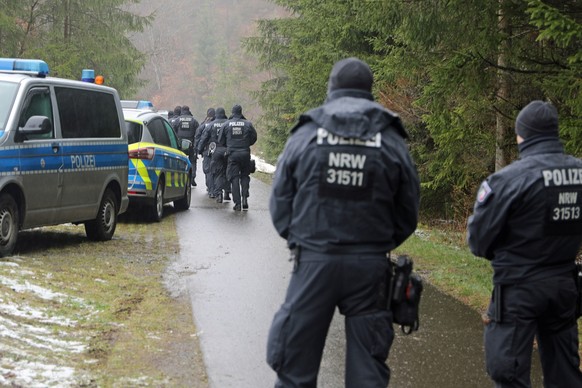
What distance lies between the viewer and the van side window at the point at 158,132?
16.6 meters

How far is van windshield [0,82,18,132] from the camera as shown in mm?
10769

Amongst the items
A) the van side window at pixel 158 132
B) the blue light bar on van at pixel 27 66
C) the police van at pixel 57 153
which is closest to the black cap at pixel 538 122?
the police van at pixel 57 153

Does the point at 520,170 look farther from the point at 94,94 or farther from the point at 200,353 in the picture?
the point at 94,94

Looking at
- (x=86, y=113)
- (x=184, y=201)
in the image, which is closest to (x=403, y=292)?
(x=86, y=113)

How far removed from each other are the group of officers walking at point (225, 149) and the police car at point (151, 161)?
1838 millimetres

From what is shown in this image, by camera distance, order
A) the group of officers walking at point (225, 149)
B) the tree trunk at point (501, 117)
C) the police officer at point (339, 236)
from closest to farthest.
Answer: the police officer at point (339, 236) → the tree trunk at point (501, 117) → the group of officers walking at point (225, 149)

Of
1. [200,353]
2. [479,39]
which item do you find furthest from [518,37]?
[200,353]

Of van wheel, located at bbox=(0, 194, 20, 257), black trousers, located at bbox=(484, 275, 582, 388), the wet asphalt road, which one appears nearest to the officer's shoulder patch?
black trousers, located at bbox=(484, 275, 582, 388)

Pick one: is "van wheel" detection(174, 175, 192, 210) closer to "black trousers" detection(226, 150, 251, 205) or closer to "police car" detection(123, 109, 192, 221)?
"black trousers" detection(226, 150, 251, 205)

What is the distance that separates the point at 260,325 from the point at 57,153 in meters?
4.42

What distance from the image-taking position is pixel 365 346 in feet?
15.5

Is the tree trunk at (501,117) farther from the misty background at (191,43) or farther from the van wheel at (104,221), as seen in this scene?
the misty background at (191,43)

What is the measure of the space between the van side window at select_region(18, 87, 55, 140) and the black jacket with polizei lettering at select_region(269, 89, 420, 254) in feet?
22.5

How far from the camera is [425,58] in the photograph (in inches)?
505
